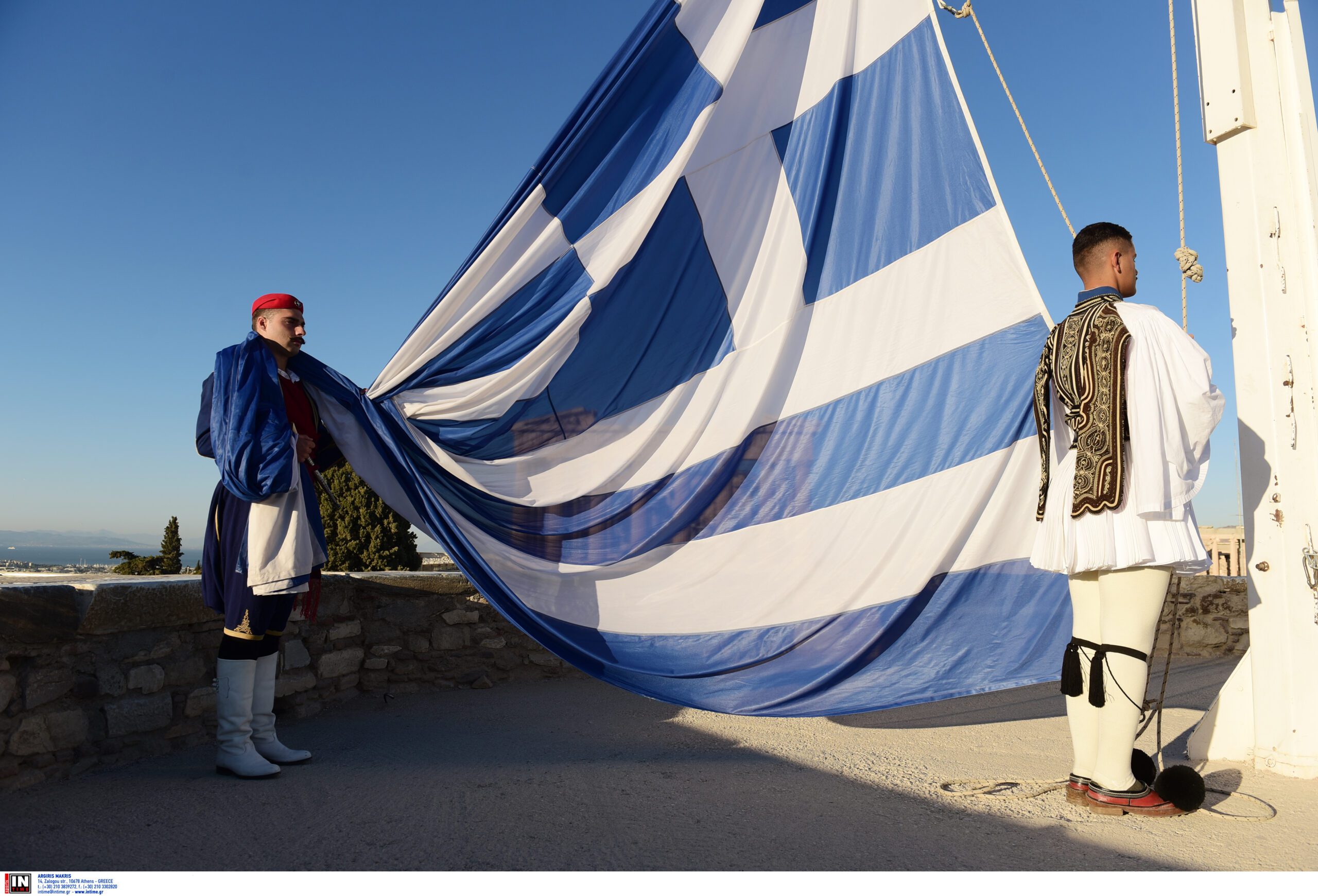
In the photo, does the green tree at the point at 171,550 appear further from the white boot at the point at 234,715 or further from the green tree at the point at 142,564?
the white boot at the point at 234,715

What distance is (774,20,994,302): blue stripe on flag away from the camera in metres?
2.91

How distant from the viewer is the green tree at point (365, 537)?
6586mm

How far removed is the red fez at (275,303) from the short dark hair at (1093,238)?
2.60 m

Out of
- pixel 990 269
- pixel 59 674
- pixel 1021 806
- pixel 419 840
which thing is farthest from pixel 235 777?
pixel 990 269

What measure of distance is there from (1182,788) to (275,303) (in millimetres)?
3165

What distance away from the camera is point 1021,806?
229 cm

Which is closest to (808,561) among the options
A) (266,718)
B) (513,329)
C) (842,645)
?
(842,645)

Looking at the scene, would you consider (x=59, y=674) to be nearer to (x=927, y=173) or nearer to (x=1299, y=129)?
(x=927, y=173)

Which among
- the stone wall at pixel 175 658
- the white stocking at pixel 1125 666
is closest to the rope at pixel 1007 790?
the white stocking at pixel 1125 666

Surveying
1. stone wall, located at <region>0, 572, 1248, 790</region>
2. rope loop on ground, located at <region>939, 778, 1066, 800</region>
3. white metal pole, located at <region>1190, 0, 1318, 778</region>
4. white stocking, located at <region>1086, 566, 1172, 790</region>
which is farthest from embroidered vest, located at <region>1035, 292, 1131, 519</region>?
stone wall, located at <region>0, 572, 1248, 790</region>

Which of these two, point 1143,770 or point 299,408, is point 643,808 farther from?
point 299,408

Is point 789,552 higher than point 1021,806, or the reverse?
point 789,552

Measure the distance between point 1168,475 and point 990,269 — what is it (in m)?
1.01

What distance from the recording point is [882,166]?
9.82 ft
